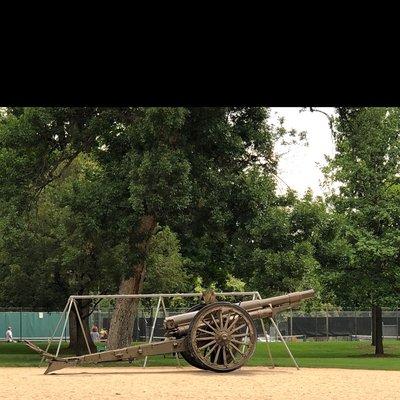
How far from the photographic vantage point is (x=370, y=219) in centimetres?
3900

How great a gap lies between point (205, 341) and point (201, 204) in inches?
327

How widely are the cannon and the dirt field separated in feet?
1.18

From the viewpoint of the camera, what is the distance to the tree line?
110 feet

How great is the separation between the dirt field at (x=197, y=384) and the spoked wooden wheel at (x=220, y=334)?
0.41 meters

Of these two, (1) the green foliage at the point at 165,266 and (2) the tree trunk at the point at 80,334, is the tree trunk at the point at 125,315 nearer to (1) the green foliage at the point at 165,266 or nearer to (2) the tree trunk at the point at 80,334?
(1) the green foliage at the point at 165,266

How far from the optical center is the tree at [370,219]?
37594mm

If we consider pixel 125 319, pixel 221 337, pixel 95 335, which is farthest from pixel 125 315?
pixel 95 335

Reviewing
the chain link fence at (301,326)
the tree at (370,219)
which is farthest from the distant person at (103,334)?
the tree at (370,219)

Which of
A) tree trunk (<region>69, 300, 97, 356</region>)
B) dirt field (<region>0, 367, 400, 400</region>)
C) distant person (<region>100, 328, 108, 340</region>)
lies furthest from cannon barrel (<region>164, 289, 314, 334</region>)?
distant person (<region>100, 328, 108, 340</region>)

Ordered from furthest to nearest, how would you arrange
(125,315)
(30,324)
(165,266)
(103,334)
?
(30,324)
(103,334)
(165,266)
(125,315)

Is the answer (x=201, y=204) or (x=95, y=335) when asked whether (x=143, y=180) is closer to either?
(x=201, y=204)
